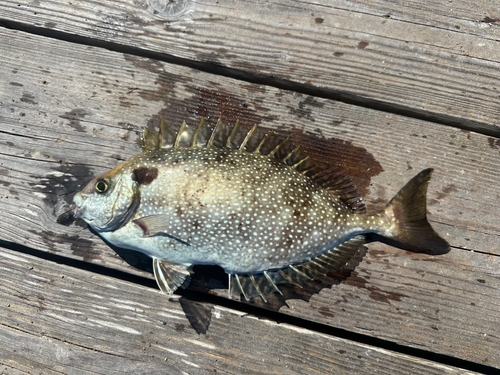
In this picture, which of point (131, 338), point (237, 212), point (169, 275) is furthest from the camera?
point (131, 338)

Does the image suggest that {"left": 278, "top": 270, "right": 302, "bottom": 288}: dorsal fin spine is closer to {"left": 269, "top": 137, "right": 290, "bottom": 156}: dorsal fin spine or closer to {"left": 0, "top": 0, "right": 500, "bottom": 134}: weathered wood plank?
{"left": 269, "top": 137, "right": 290, "bottom": 156}: dorsal fin spine

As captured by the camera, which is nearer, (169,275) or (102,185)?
(102,185)

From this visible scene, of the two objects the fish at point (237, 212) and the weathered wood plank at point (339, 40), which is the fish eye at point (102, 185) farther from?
the weathered wood plank at point (339, 40)

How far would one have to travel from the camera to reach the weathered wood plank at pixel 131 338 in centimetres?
210

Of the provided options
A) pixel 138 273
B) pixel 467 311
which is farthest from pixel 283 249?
pixel 467 311

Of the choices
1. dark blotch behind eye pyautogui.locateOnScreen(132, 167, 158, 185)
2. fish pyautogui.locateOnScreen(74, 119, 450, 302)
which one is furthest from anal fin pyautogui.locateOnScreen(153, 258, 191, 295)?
dark blotch behind eye pyautogui.locateOnScreen(132, 167, 158, 185)

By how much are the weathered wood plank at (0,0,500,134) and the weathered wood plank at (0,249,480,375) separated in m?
1.70

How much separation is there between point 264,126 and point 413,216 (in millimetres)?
1130

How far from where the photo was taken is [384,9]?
2.16 meters

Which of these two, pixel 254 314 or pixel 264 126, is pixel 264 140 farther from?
pixel 254 314

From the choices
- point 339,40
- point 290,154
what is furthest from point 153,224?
point 339,40

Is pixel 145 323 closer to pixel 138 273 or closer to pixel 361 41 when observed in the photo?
pixel 138 273

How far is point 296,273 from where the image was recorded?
2.04 metres

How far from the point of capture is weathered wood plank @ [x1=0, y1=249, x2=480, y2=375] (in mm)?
2096
